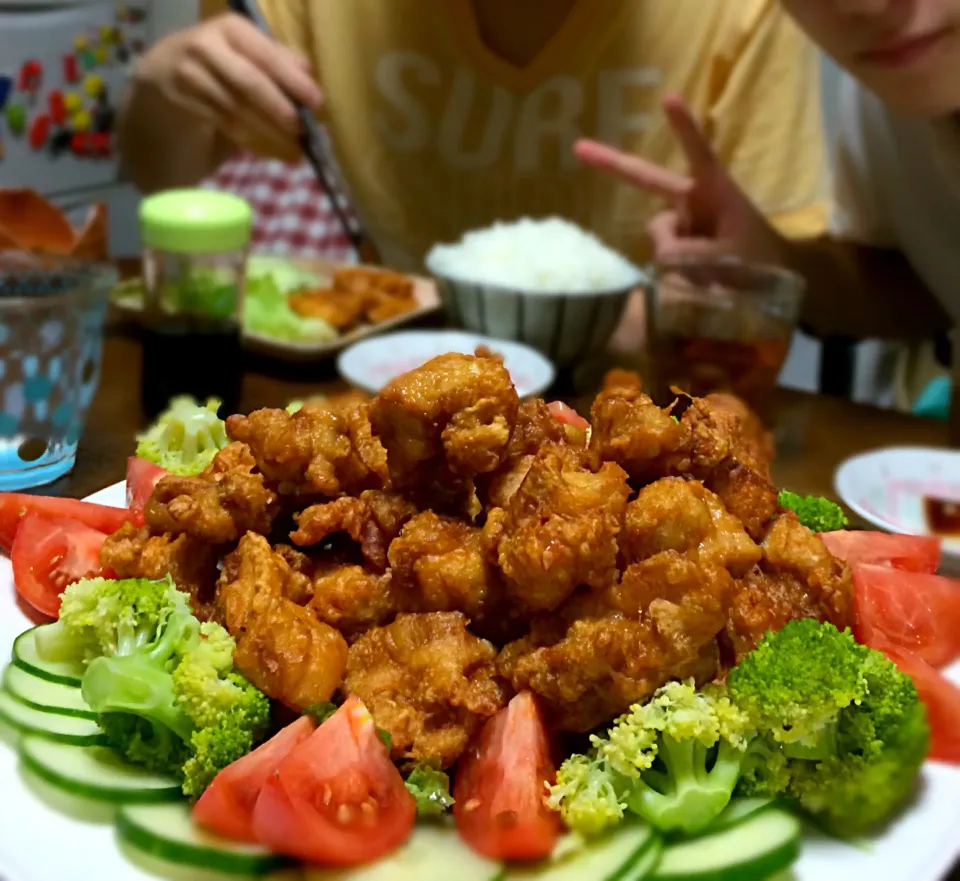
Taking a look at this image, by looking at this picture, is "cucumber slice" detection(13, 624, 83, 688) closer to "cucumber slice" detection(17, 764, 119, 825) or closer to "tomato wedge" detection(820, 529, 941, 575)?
"cucumber slice" detection(17, 764, 119, 825)

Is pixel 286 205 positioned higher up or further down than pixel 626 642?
further down

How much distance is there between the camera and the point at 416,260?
461cm

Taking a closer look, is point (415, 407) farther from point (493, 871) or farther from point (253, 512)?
point (493, 871)

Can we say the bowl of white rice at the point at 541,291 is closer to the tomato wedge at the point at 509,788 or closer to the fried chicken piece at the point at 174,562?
the fried chicken piece at the point at 174,562

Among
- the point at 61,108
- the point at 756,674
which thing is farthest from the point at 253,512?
the point at 61,108

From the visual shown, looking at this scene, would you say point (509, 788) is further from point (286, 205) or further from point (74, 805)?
point (286, 205)

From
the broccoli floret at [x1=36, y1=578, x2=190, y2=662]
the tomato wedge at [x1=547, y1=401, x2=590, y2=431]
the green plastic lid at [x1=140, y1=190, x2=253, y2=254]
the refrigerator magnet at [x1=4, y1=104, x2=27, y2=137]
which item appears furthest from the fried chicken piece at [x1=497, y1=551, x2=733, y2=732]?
the refrigerator magnet at [x1=4, y1=104, x2=27, y2=137]

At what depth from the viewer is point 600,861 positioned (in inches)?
40.7

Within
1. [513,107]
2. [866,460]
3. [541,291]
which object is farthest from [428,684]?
[513,107]

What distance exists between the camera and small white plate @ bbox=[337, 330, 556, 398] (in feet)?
8.97

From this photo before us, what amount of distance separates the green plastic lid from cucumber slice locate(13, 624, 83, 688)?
152cm

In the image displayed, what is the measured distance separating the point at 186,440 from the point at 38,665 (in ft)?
2.14

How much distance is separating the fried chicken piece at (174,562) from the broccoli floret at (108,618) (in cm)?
3

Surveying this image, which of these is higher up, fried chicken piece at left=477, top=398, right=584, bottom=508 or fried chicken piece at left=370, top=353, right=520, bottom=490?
fried chicken piece at left=370, top=353, right=520, bottom=490
